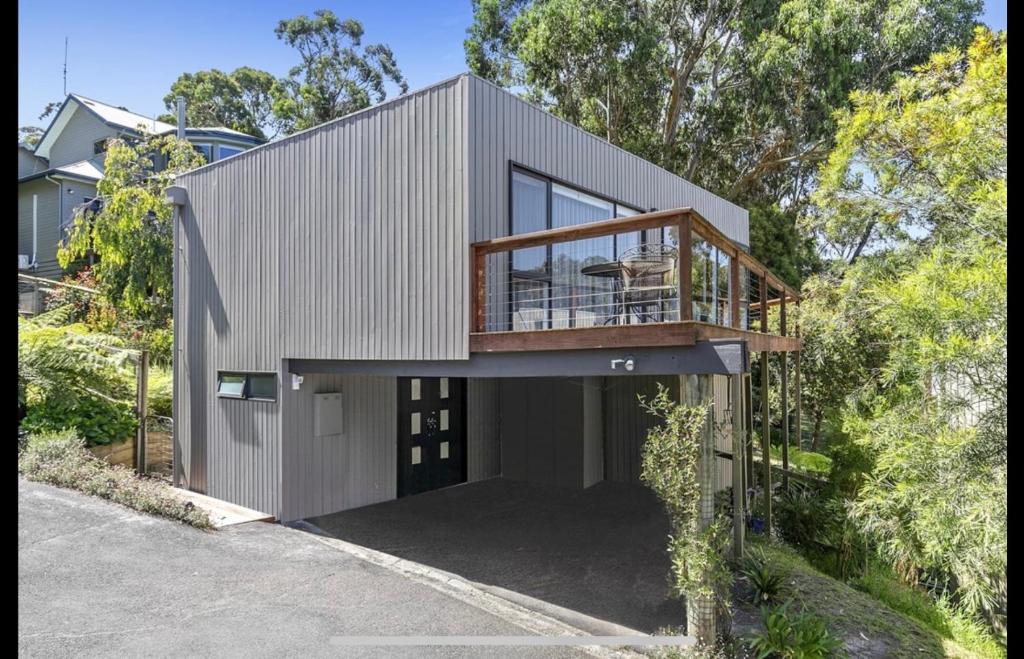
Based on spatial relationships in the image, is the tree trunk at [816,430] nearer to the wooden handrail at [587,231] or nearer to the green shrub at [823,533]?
the green shrub at [823,533]

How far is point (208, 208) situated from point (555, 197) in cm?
465

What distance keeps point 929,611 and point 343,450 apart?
6398 mm

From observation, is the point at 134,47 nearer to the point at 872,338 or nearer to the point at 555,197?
the point at 555,197

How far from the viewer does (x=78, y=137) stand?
1956 centimetres

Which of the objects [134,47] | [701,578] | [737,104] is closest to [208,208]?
[134,47]

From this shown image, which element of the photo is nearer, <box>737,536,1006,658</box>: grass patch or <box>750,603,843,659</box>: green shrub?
<box>750,603,843,659</box>: green shrub

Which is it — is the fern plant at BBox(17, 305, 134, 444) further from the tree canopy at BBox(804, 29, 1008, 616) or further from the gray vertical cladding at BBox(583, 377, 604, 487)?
the tree canopy at BBox(804, 29, 1008, 616)

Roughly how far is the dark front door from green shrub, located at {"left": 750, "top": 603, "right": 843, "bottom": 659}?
5.29 m

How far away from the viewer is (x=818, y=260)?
659 inches

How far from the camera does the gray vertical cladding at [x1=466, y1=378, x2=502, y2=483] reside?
9.80 metres

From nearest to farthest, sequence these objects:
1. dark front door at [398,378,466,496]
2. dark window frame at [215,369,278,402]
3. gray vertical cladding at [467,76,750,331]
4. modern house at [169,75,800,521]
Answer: modern house at [169,75,800,521] < gray vertical cladding at [467,76,750,331] < dark window frame at [215,369,278,402] < dark front door at [398,378,466,496]

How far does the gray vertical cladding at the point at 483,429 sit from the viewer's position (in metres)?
9.80

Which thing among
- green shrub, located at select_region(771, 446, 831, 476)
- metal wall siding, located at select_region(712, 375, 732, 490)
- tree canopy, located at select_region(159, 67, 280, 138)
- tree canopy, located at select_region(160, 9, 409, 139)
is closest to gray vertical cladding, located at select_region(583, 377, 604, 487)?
metal wall siding, located at select_region(712, 375, 732, 490)

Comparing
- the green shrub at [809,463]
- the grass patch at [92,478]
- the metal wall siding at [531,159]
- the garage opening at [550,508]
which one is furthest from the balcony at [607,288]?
the grass patch at [92,478]
